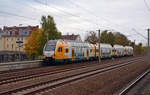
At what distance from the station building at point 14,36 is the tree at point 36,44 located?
2406 centimetres

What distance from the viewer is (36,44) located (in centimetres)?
4884

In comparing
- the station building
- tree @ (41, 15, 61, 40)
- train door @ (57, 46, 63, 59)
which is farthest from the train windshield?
the station building

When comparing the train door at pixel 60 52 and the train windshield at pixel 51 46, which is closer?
the train windshield at pixel 51 46

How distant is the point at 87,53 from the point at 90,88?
22.1 meters

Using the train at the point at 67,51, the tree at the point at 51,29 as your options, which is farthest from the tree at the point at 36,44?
the train at the point at 67,51

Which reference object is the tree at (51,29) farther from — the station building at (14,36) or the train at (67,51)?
the station building at (14,36)

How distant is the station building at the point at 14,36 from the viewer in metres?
73.4

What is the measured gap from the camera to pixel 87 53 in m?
34.0

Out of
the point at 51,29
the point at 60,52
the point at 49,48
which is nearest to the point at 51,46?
the point at 49,48

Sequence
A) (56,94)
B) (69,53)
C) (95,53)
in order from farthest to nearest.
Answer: (95,53)
(69,53)
(56,94)

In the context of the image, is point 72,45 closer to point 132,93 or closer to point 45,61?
point 45,61

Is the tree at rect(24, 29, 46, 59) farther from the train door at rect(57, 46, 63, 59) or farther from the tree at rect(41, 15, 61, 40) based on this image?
the train door at rect(57, 46, 63, 59)

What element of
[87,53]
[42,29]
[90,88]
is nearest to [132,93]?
[90,88]

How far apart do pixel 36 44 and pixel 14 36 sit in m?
29.2
